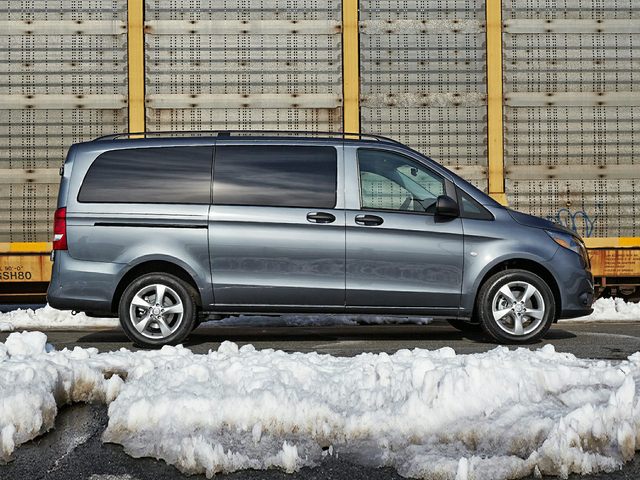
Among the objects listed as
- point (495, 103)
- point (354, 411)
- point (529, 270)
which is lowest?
point (354, 411)

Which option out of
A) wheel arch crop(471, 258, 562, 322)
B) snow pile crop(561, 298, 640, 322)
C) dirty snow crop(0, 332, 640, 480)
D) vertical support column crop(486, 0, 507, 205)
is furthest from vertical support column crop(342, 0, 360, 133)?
dirty snow crop(0, 332, 640, 480)

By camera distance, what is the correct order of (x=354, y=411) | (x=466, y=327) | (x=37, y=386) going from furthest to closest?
(x=466, y=327) → (x=37, y=386) → (x=354, y=411)

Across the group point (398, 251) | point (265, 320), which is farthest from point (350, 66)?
point (398, 251)

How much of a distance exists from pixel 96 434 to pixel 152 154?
12.4 feet

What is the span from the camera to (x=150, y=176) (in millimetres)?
7266

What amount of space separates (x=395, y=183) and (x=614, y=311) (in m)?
3.83

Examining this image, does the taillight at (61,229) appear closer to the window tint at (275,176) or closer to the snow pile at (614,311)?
the window tint at (275,176)

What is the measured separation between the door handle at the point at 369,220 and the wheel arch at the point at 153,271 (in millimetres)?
1462

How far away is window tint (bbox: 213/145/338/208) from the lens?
7199mm

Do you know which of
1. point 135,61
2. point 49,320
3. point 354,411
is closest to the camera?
point 354,411

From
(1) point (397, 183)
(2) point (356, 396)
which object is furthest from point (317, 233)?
(2) point (356, 396)

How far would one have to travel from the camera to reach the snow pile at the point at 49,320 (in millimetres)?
9328

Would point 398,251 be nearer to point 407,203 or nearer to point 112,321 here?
point 407,203

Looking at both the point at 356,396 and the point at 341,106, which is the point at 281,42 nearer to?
the point at 341,106
